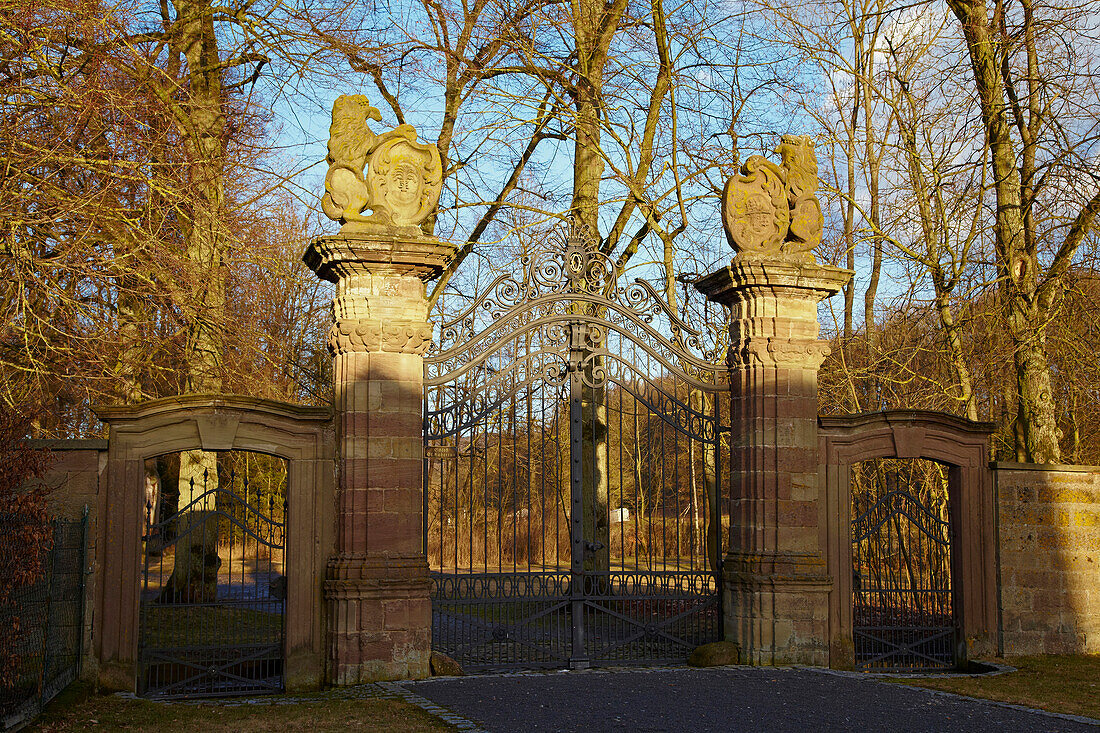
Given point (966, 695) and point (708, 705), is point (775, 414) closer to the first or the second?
point (966, 695)

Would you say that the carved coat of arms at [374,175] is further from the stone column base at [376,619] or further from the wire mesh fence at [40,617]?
the wire mesh fence at [40,617]

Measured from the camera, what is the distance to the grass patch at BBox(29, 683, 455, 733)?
24.0 ft

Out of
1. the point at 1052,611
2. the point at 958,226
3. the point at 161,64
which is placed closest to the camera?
the point at 1052,611

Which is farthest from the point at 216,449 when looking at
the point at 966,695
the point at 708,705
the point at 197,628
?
the point at 966,695

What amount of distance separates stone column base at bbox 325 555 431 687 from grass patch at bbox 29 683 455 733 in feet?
2.08

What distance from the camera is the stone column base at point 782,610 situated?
399 inches

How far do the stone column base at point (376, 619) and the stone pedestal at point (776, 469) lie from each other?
3.20 m

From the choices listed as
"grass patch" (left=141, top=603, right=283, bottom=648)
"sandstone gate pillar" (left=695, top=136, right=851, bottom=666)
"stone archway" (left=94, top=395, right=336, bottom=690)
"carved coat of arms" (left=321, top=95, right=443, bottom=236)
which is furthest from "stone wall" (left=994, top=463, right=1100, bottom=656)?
"grass patch" (left=141, top=603, right=283, bottom=648)

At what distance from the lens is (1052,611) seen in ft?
37.1

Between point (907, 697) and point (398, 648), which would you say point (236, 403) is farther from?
point (907, 697)

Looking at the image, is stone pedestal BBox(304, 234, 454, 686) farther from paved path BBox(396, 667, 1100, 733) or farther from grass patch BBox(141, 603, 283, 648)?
grass patch BBox(141, 603, 283, 648)

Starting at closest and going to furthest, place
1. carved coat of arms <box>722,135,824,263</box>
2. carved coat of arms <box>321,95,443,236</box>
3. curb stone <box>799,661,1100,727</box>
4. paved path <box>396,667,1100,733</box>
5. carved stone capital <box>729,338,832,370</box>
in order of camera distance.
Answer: paved path <box>396,667,1100,733</box> → curb stone <box>799,661,1100,727</box> → carved coat of arms <box>321,95,443,236</box> → carved stone capital <box>729,338,832,370</box> → carved coat of arms <box>722,135,824,263</box>

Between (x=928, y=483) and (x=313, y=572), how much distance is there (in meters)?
8.37

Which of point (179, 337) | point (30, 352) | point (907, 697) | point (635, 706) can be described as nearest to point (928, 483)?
point (907, 697)
